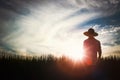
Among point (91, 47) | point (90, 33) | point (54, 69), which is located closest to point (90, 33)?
point (90, 33)

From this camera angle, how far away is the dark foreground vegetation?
31.3ft

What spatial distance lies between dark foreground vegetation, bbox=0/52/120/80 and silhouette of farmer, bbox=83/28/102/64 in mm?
636

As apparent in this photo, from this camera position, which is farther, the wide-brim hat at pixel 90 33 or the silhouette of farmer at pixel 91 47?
the wide-brim hat at pixel 90 33

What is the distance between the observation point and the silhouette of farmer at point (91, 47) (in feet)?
29.7

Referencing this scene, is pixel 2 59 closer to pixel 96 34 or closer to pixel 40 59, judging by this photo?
pixel 40 59

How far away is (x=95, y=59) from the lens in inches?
369

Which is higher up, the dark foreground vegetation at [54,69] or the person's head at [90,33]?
the person's head at [90,33]

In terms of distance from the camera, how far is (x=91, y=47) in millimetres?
9125

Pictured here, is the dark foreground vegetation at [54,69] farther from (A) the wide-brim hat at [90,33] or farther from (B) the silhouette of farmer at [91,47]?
(A) the wide-brim hat at [90,33]

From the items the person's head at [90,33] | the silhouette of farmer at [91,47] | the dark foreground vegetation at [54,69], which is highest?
the person's head at [90,33]

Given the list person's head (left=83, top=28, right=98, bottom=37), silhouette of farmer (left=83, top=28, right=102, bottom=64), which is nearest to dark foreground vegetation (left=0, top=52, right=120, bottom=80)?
silhouette of farmer (left=83, top=28, right=102, bottom=64)

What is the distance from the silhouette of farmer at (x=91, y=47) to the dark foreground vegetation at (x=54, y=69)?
64cm

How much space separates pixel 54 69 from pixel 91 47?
6.98ft

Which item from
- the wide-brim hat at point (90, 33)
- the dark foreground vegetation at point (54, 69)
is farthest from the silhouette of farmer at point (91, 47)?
the dark foreground vegetation at point (54, 69)
